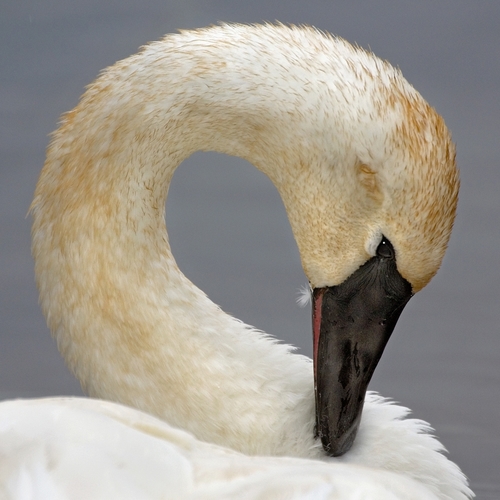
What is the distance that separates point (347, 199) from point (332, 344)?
0.26 meters

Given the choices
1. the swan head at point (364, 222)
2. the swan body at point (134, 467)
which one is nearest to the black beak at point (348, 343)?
the swan head at point (364, 222)

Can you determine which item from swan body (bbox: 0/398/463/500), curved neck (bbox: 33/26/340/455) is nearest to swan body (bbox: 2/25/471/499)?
curved neck (bbox: 33/26/340/455)

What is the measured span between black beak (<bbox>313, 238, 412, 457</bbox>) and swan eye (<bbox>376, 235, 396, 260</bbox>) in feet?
0.05

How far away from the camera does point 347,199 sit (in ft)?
6.17

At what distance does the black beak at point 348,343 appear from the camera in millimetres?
1893

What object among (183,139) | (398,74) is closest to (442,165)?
(398,74)

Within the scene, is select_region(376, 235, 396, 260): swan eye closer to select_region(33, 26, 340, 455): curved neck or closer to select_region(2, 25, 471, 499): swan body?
select_region(2, 25, 471, 499): swan body

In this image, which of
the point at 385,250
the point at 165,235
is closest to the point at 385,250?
the point at 385,250

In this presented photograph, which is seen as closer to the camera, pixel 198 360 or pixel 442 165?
pixel 442 165

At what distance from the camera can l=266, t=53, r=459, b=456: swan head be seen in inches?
70.1

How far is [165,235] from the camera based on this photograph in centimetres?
204

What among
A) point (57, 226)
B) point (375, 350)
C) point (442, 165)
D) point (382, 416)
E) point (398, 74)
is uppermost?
point (398, 74)

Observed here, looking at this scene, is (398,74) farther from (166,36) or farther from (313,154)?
(166,36)

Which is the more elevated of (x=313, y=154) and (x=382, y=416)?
(x=313, y=154)
